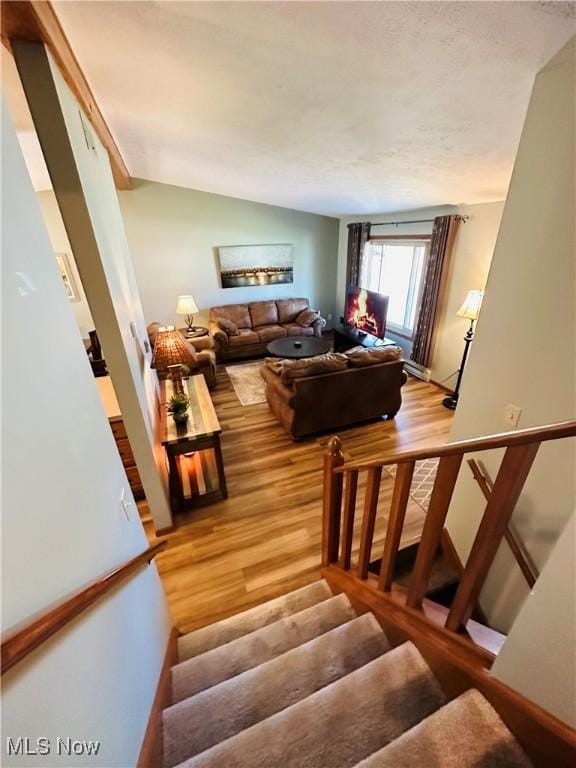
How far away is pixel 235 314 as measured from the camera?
245 inches

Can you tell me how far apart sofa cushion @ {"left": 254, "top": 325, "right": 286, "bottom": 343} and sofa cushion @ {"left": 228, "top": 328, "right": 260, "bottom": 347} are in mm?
95

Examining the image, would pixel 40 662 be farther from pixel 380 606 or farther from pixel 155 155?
pixel 155 155

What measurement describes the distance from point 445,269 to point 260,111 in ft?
10.3

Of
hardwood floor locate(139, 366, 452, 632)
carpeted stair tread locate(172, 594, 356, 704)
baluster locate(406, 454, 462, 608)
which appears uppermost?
baluster locate(406, 454, 462, 608)

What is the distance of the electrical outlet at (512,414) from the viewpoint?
1.57 m

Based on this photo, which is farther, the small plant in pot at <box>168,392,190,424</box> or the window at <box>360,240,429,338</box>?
the window at <box>360,240,429,338</box>

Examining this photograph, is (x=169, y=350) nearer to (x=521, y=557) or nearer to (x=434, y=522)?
(x=434, y=522)

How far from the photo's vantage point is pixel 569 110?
1265 mm

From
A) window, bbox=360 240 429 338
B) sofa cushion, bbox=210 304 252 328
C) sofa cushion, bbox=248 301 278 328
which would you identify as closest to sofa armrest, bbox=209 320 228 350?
sofa cushion, bbox=210 304 252 328

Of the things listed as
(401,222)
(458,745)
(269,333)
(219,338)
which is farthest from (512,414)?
(269,333)

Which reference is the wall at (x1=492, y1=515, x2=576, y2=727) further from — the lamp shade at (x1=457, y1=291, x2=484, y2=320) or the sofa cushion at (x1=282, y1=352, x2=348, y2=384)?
the lamp shade at (x1=457, y1=291, x2=484, y2=320)

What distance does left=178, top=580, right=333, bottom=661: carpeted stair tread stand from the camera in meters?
1.72

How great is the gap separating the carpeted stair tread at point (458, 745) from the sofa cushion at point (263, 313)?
5922 mm

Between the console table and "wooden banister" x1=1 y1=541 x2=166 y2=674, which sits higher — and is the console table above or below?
below
